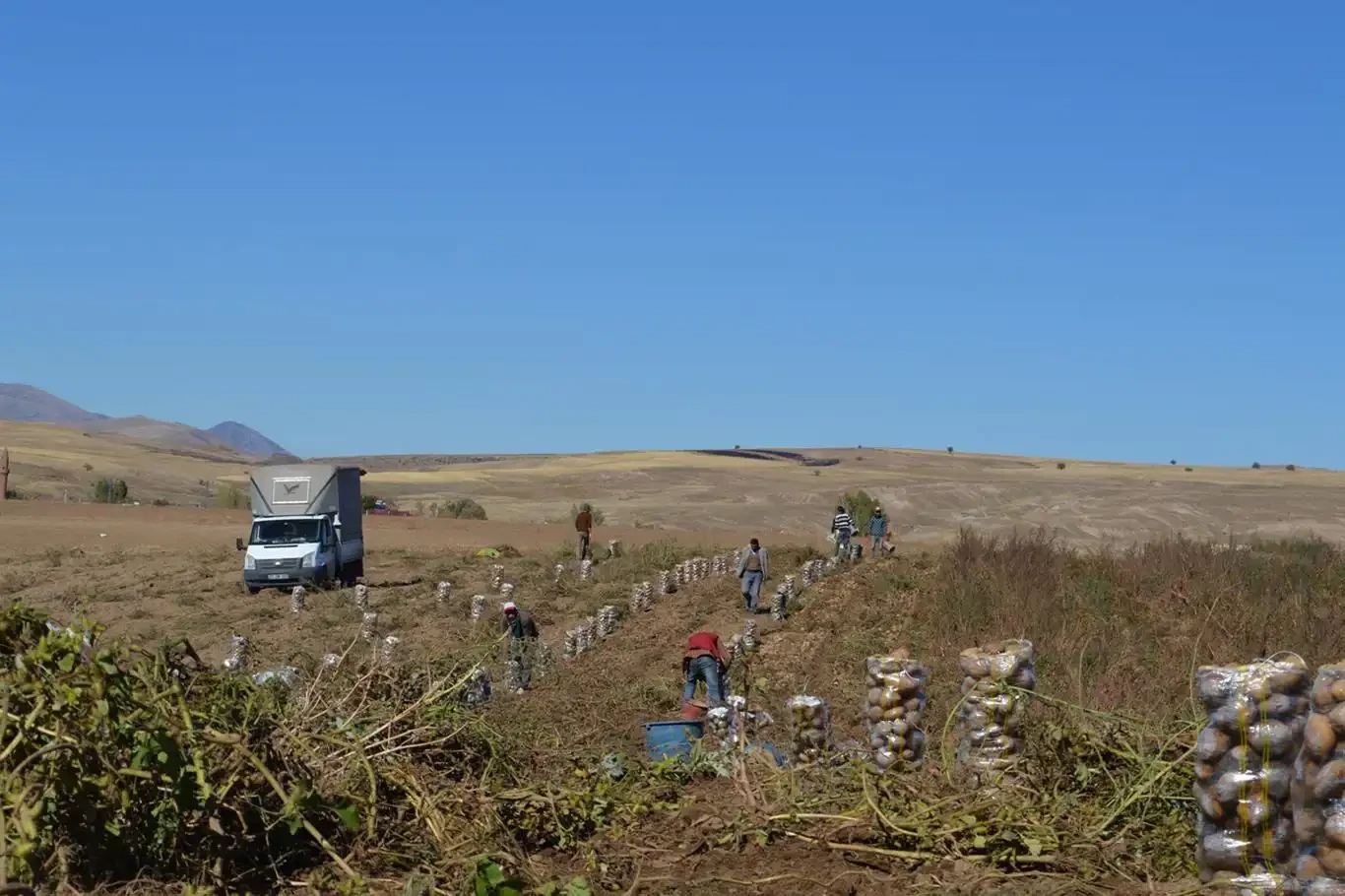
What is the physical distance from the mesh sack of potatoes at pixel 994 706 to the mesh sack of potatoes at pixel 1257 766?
76.8 inches

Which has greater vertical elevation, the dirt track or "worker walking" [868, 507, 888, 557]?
"worker walking" [868, 507, 888, 557]

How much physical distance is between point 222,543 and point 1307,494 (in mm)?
64155

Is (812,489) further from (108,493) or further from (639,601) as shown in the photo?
(639,601)

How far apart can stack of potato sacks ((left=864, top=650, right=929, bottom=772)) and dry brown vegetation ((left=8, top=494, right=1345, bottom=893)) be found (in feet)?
1.11

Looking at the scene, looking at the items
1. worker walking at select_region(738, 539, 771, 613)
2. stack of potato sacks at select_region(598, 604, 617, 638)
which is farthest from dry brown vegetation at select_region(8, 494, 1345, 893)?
worker walking at select_region(738, 539, 771, 613)

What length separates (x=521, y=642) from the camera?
627 inches

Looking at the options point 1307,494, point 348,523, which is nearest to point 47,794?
point 348,523

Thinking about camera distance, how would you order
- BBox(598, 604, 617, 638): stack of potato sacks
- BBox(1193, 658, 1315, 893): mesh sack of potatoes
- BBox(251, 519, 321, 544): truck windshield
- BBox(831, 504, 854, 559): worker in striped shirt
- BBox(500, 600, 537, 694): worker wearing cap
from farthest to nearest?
BBox(831, 504, 854, 559): worker in striped shirt < BBox(251, 519, 321, 544): truck windshield < BBox(598, 604, 617, 638): stack of potato sacks < BBox(500, 600, 537, 694): worker wearing cap < BBox(1193, 658, 1315, 893): mesh sack of potatoes

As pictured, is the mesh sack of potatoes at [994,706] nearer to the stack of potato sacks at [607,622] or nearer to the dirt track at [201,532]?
the stack of potato sacks at [607,622]

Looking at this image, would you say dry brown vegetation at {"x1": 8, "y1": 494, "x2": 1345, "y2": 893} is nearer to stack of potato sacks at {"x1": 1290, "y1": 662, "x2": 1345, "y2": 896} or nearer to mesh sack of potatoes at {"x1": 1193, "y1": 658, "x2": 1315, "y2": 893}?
mesh sack of potatoes at {"x1": 1193, "y1": 658, "x2": 1315, "y2": 893}

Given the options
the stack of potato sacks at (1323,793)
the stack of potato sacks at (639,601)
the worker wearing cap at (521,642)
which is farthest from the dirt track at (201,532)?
the stack of potato sacks at (1323,793)

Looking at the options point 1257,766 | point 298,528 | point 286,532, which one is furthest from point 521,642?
point 286,532

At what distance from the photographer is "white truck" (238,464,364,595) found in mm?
33219

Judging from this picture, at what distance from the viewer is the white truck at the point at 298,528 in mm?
33219
